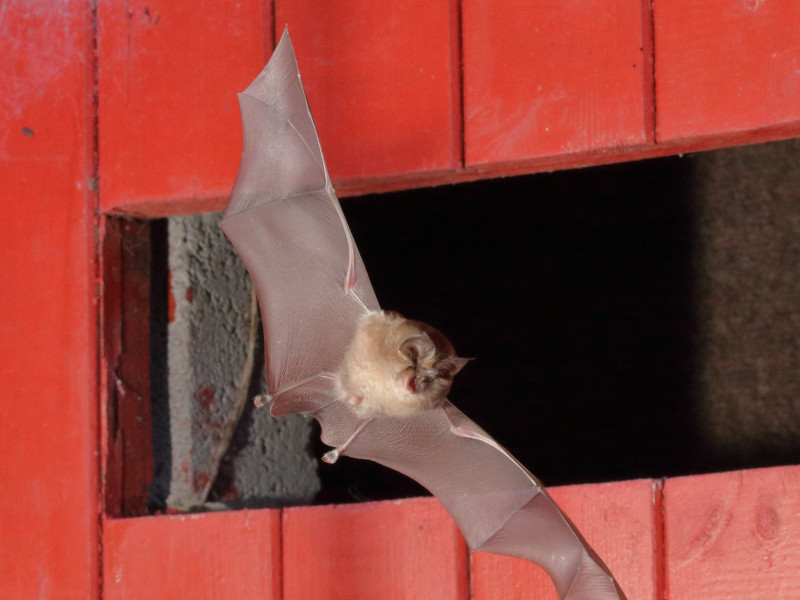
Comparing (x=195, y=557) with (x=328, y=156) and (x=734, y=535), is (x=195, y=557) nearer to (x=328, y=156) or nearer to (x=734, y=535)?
(x=328, y=156)

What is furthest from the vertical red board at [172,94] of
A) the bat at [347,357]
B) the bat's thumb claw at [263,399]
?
the bat's thumb claw at [263,399]

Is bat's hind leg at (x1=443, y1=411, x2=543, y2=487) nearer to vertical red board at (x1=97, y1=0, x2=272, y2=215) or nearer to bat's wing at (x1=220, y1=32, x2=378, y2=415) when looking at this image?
bat's wing at (x1=220, y1=32, x2=378, y2=415)

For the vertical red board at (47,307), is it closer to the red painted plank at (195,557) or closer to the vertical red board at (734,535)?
the red painted plank at (195,557)

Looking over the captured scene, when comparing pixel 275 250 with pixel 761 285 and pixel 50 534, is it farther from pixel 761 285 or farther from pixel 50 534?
pixel 761 285

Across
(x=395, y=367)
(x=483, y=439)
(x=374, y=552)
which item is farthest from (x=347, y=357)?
(x=374, y=552)

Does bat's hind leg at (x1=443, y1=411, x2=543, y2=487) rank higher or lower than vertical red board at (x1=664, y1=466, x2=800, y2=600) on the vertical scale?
higher

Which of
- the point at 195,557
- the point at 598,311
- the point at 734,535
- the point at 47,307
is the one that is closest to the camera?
the point at 734,535

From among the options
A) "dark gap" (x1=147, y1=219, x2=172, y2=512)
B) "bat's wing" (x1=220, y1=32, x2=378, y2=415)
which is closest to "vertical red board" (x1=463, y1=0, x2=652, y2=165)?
"bat's wing" (x1=220, y1=32, x2=378, y2=415)
